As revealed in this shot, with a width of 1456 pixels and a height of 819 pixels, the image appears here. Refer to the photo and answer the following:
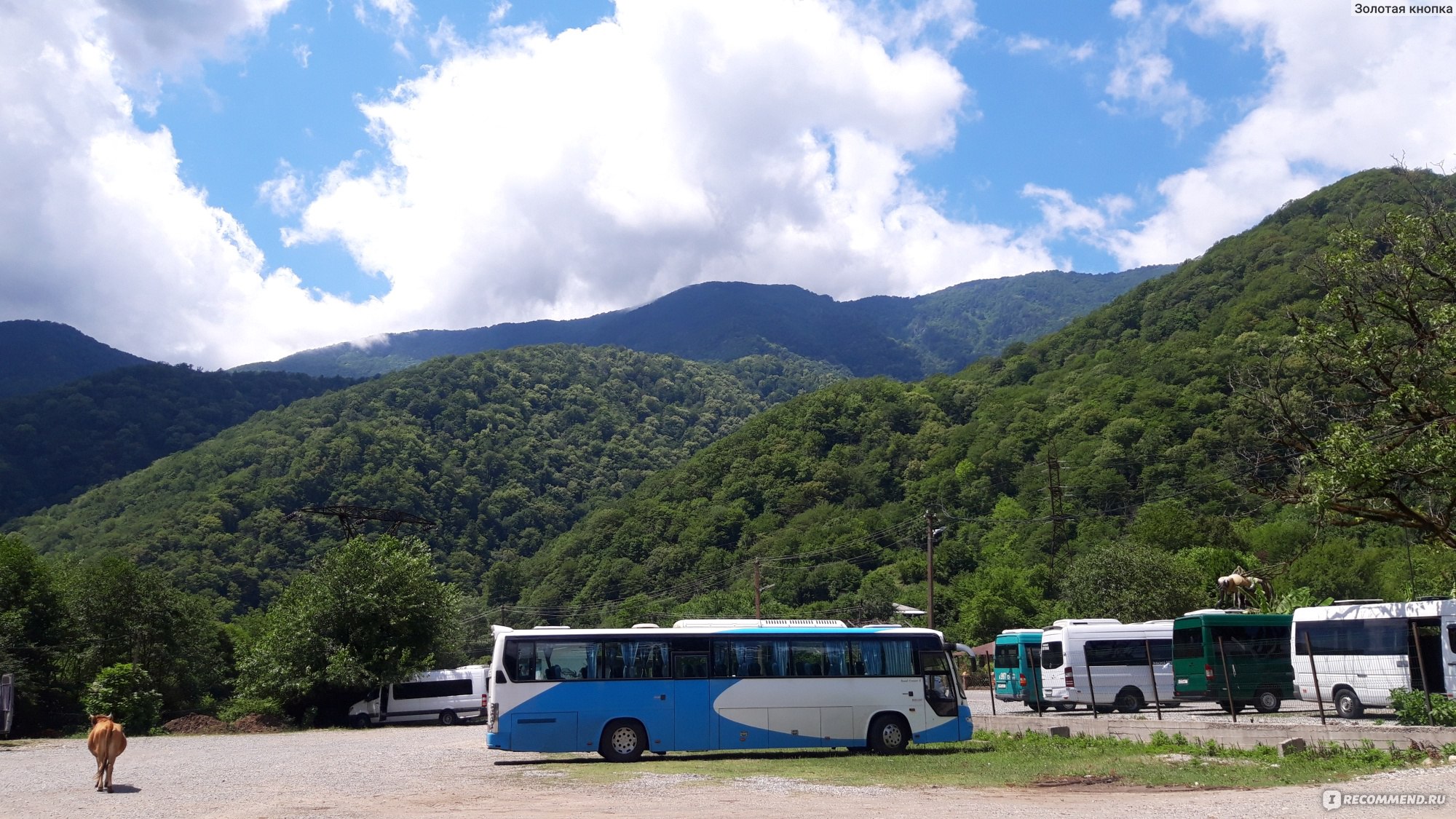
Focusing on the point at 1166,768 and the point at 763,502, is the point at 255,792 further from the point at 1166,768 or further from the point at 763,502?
the point at 763,502

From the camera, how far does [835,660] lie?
71.5 ft

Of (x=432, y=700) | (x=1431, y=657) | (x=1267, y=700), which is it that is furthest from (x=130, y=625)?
(x=1431, y=657)

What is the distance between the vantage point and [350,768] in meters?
19.9

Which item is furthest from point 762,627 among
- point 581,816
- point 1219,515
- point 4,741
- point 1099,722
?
point 1219,515

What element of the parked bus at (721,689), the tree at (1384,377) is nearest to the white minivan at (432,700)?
the parked bus at (721,689)

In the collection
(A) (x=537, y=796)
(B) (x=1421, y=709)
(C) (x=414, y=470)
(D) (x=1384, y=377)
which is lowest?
(A) (x=537, y=796)

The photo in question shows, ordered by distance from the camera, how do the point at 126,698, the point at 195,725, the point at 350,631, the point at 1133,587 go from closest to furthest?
the point at 126,698 < the point at 195,725 < the point at 350,631 < the point at 1133,587

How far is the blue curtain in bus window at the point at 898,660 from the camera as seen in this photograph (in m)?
21.9

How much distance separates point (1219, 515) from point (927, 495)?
2661 cm

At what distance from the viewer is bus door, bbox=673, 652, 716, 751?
68.3 ft

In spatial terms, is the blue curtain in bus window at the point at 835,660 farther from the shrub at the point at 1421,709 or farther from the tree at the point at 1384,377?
the shrub at the point at 1421,709

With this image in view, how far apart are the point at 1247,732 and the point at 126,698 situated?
35058 mm

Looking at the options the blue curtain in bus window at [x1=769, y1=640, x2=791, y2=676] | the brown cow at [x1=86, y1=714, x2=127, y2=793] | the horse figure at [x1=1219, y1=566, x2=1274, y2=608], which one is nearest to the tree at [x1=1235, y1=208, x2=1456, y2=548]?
the blue curtain in bus window at [x1=769, y1=640, x2=791, y2=676]

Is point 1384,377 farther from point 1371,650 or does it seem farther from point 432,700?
point 432,700
